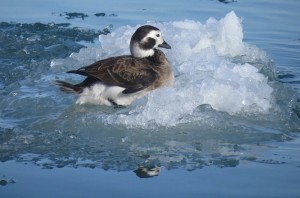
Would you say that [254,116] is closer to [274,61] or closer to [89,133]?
[89,133]

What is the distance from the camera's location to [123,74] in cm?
856

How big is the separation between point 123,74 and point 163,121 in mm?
1256

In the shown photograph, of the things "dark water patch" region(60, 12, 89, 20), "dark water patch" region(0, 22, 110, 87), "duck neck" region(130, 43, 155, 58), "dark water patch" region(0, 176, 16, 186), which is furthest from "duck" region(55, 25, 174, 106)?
"dark water patch" region(60, 12, 89, 20)

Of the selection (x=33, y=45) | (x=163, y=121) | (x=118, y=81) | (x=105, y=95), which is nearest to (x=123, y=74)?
(x=118, y=81)

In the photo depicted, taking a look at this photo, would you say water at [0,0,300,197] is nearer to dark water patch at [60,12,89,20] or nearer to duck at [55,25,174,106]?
duck at [55,25,174,106]

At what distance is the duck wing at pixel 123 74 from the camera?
848 centimetres

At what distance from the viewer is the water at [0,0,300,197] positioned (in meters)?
6.23

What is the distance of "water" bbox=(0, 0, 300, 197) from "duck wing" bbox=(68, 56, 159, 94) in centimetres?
31

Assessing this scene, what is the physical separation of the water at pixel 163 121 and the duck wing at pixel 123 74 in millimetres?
306

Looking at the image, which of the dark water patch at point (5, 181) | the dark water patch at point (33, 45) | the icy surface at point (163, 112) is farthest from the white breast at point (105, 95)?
the dark water patch at point (5, 181)

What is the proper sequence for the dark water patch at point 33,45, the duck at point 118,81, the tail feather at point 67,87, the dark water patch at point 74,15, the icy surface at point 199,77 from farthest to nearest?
the dark water patch at point 74,15
the dark water patch at point 33,45
the duck at point 118,81
the tail feather at point 67,87
the icy surface at point 199,77

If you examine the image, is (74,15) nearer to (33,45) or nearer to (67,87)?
(33,45)

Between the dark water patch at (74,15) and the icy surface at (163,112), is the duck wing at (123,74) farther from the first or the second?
the dark water patch at (74,15)

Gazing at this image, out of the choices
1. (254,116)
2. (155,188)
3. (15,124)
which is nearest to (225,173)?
(155,188)
